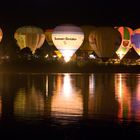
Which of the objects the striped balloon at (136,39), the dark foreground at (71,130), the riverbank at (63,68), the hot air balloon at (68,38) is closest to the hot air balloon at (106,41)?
the riverbank at (63,68)

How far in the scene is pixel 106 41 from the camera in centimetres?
5972

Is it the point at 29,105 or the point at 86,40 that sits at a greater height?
the point at 86,40

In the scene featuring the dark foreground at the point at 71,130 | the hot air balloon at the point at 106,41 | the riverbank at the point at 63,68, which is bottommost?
the dark foreground at the point at 71,130

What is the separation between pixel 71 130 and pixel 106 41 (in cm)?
4742

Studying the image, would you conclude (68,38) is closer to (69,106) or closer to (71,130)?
(69,106)

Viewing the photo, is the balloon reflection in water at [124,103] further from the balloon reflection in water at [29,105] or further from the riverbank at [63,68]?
the riverbank at [63,68]

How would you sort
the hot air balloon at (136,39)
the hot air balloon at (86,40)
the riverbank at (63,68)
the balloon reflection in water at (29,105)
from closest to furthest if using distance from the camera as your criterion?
the balloon reflection in water at (29,105)
the riverbank at (63,68)
the hot air balloon at (136,39)
the hot air balloon at (86,40)

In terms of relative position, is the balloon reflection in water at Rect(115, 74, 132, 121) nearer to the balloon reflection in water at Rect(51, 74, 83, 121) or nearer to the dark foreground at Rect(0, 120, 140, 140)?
the balloon reflection in water at Rect(51, 74, 83, 121)

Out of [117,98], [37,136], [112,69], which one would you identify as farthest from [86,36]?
[37,136]

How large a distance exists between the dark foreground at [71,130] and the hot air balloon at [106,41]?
45774 mm

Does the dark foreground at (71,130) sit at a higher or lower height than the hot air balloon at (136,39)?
lower

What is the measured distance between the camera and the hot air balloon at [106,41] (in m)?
59.8

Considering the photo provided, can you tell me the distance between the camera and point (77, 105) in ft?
60.5

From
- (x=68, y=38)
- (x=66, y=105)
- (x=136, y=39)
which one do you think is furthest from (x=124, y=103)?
(x=136, y=39)
